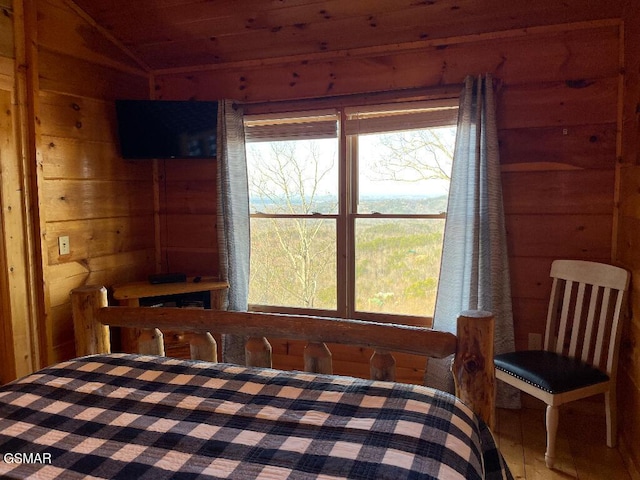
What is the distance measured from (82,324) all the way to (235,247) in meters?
1.41

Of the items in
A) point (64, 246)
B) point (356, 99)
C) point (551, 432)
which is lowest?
point (551, 432)

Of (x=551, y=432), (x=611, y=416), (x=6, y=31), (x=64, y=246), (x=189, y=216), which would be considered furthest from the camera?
(x=189, y=216)

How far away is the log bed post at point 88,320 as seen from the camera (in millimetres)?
1766

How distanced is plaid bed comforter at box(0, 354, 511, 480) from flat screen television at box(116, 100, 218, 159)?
70.4 inches

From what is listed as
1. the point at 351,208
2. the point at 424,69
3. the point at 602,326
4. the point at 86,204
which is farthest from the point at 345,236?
the point at 86,204

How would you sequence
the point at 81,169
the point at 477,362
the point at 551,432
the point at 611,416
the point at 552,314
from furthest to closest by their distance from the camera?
the point at 81,169 < the point at 552,314 < the point at 611,416 < the point at 551,432 < the point at 477,362

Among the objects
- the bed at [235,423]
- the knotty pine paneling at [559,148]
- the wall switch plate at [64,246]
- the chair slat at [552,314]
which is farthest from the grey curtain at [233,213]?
the chair slat at [552,314]

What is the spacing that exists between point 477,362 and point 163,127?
2454 mm

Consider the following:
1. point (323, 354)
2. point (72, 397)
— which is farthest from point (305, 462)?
point (72, 397)

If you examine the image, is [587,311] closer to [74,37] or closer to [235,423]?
[235,423]

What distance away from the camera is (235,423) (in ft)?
3.93

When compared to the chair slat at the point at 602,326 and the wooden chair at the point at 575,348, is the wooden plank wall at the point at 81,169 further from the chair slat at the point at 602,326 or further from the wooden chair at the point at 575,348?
the chair slat at the point at 602,326

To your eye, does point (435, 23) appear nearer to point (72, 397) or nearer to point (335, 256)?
point (335, 256)

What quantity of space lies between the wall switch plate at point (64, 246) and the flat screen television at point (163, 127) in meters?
0.68
